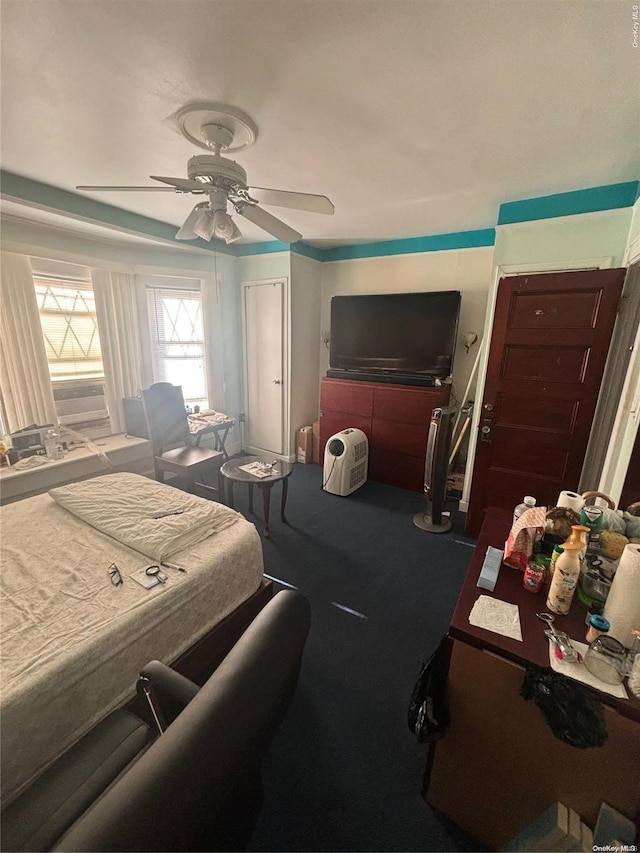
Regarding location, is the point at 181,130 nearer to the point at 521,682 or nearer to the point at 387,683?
the point at 521,682

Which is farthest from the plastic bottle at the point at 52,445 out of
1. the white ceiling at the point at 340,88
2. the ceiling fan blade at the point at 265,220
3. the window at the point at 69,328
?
the ceiling fan blade at the point at 265,220

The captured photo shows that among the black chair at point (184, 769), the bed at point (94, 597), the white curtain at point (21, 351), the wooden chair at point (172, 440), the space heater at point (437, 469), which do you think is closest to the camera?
the black chair at point (184, 769)

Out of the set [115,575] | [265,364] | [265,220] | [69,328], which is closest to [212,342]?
[265,364]

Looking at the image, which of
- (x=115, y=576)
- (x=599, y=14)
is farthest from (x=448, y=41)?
(x=115, y=576)

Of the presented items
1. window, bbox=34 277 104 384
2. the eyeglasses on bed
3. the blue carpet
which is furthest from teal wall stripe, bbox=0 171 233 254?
the blue carpet

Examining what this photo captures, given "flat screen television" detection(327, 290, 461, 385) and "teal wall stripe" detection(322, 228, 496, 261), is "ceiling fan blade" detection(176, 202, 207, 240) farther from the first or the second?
"teal wall stripe" detection(322, 228, 496, 261)

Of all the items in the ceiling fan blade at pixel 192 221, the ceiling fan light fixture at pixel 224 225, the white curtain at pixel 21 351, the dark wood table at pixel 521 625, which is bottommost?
the dark wood table at pixel 521 625

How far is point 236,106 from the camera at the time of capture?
4.93 ft

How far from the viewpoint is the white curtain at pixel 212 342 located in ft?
12.9

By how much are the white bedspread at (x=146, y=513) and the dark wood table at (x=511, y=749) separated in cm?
121

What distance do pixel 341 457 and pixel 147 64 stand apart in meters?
2.81

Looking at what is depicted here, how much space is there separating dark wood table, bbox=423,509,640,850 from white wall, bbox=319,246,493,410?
284cm

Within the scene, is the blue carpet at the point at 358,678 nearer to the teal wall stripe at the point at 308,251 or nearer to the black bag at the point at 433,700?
the black bag at the point at 433,700

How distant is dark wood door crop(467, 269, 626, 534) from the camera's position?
2.19 metres
